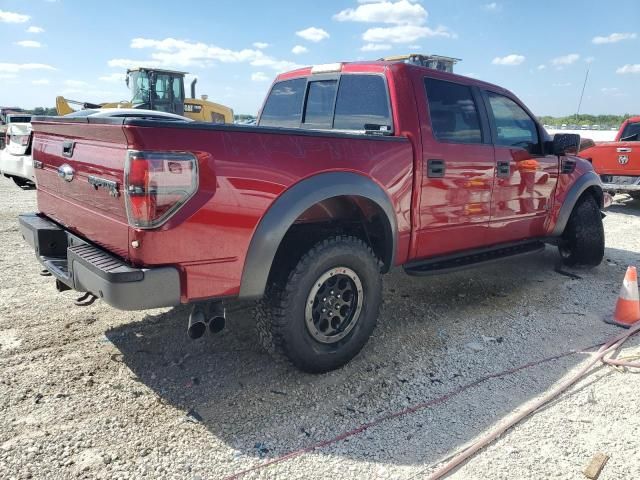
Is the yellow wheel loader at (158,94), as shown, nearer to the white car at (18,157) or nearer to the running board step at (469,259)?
the white car at (18,157)

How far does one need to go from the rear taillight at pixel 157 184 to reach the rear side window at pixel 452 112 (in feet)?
6.49

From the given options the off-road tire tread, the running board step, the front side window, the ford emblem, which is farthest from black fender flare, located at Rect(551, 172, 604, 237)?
the ford emblem

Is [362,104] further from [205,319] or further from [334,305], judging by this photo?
[205,319]

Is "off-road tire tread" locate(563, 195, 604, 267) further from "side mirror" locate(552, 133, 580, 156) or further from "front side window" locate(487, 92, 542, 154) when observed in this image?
"front side window" locate(487, 92, 542, 154)

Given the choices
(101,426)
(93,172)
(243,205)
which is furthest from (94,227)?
(101,426)

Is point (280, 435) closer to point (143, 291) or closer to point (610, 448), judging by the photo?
point (143, 291)

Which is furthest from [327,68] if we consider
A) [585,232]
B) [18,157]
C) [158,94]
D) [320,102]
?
[158,94]

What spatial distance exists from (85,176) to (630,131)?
35.9 ft

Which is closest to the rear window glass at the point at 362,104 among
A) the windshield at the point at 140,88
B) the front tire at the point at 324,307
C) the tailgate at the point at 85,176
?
the front tire at the point at 324,307

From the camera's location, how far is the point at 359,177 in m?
3.04

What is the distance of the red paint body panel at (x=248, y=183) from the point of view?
233 centimetres

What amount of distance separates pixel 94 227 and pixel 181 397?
3.43 feet

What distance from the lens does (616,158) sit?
9414mm

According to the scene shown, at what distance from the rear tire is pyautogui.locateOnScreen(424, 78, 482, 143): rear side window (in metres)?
2.08
